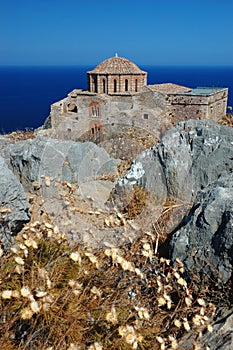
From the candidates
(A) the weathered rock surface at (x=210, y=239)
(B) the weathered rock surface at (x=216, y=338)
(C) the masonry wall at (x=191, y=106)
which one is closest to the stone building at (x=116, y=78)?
(C) the masonry wall at (x=191, y=106)

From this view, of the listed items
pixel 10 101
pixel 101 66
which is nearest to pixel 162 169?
pixel 101 66

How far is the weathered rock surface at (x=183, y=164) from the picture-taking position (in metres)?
6.69

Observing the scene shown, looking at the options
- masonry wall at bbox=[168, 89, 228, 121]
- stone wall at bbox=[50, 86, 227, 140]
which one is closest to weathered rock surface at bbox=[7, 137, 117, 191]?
stone wall at bbox=[50, 86, 227, 140]

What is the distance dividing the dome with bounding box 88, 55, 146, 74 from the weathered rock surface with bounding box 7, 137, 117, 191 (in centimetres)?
1798

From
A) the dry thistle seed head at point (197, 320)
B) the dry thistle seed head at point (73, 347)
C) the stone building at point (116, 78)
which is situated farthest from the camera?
the stone building at point (116, 78)

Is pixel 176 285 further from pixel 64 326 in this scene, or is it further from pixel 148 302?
pixel 64 326

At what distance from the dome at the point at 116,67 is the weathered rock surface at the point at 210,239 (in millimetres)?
Answer: 24515

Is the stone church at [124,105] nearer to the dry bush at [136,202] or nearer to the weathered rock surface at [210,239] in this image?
the dry bush at [136,202]

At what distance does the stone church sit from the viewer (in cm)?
2330

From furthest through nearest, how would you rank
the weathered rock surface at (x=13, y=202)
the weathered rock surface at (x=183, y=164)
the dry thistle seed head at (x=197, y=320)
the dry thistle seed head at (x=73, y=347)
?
the weathered rock surface at (x=183, y=164) < the weathered rock surface at (x=13, y=202) < the dry thistle seed head at (x=197, y=320) < the dry thistle seed head at (x=73, y=347)

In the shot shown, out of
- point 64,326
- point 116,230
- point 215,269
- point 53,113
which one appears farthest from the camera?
point 53,113

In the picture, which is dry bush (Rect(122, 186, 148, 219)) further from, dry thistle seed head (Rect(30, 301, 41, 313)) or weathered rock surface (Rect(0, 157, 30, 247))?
dry thistle seed head (Rect(30, 301, 41, 313))

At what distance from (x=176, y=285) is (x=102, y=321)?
3.82 feet

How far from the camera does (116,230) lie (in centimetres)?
476
